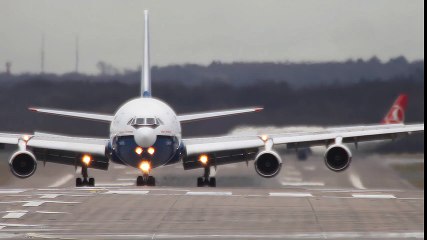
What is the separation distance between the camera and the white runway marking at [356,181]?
60.7 metres

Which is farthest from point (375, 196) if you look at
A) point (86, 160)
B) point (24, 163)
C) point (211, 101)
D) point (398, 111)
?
point (398, 111)

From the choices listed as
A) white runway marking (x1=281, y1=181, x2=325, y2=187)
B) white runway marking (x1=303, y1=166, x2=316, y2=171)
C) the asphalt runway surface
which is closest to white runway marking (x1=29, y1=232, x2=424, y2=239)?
the asphalt runway surface

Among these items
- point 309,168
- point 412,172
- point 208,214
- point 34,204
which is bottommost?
point 208,214

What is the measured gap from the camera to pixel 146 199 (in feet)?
130

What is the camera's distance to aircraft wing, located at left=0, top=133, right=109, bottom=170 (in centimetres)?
5659

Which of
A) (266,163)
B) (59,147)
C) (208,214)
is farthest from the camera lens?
(59,147)

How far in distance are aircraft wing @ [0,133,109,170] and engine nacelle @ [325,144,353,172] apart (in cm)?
981

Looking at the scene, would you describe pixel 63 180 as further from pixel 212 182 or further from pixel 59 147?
pixel 212 182

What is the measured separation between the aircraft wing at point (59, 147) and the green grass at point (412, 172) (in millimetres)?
14961

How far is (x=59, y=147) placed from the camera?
185 feet

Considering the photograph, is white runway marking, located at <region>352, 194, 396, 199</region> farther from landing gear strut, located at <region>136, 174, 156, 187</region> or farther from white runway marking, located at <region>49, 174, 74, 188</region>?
white runway marking, located at <region>49, 174, 74, 188</region>

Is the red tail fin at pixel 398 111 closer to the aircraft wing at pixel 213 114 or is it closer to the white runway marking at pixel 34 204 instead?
the aircraft wing at pixel 213 114

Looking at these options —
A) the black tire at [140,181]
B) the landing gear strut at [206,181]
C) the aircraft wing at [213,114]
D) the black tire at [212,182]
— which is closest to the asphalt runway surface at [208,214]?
the aircraft wing at [213,114]

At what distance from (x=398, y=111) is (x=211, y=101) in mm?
11691
